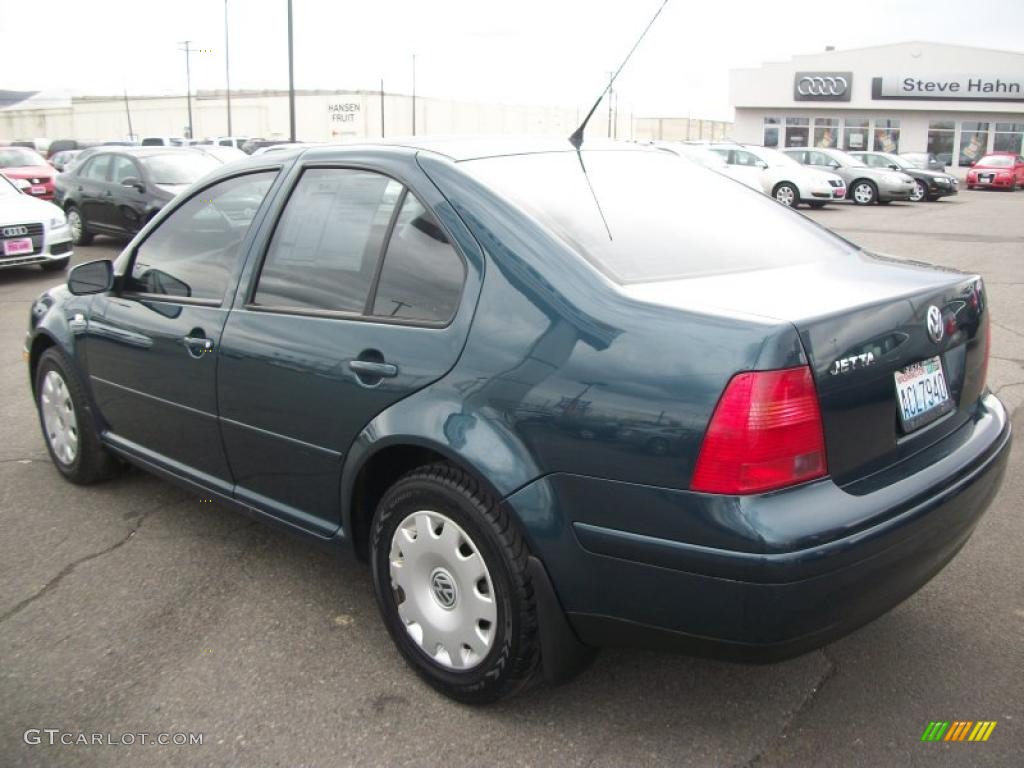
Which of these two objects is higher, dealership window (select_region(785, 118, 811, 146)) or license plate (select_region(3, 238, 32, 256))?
dealership window (select_region(785, 118, 811, 146))

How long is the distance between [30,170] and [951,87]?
4051 cm

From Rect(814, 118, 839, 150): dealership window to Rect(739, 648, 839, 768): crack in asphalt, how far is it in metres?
48.2

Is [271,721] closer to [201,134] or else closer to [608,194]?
[608,194]

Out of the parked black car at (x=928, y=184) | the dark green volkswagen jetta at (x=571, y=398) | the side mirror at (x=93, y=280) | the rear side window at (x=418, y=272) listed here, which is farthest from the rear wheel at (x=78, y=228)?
the parked black car at (x=928, y=184)

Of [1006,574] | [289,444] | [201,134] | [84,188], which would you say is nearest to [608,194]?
[289,444]

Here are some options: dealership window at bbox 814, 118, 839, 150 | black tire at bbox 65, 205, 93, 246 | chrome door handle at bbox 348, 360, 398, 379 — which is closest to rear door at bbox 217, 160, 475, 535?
chrome door handle at bbox 348, 360, 398, 379

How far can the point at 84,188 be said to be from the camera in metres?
15.1

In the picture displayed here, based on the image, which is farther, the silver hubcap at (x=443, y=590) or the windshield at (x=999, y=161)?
the windshield at (x=999, y=161)

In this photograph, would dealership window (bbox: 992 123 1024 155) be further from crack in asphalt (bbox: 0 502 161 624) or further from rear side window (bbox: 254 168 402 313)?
rear side window (bbox: 254 168 402 313)

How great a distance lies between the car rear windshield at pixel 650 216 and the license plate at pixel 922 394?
56cm

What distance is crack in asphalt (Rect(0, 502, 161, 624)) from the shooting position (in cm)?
338

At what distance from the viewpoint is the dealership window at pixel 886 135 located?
153 ft

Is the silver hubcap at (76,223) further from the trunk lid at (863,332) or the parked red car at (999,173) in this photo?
the parked red car at (999,173)

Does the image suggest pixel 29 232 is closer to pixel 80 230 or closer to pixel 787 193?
pixel 80 230
